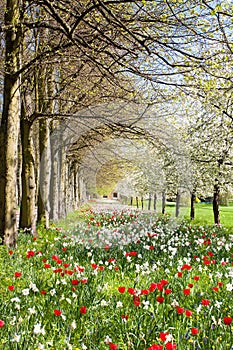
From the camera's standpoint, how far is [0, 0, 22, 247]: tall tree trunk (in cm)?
691

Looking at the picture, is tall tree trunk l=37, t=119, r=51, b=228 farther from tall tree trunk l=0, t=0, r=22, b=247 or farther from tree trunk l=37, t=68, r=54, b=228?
tall tree trunk l=0, t=0, r=22, b=247

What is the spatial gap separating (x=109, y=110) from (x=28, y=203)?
2808mm

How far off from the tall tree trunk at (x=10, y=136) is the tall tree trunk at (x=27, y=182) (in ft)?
5.73

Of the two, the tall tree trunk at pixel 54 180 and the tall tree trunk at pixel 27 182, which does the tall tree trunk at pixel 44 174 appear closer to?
the tall tree trunk at pixel 54 180

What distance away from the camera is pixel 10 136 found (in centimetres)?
712

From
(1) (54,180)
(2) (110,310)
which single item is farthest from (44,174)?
(2) (110,310)

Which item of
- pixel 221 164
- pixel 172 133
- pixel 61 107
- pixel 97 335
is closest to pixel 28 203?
pixel 172 133

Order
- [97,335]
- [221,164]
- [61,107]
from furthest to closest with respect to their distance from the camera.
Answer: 1. [221,164]
2. [61,107]
3. [97,335]

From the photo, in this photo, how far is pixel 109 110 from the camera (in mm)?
8750

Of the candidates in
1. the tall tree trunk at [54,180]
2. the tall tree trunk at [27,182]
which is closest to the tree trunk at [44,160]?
the tall tree trunk at [54,180]

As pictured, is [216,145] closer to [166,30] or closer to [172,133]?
[172,133]

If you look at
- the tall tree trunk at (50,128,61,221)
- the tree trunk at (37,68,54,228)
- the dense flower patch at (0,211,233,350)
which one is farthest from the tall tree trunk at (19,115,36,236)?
the tall tree trunk at (50,128,61,221)

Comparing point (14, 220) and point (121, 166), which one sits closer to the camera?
point (14, 220)

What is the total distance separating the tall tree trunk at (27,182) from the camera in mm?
8945
